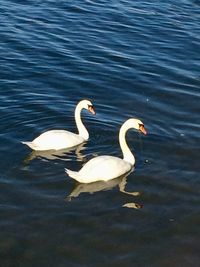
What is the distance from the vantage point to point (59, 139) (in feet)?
51.0

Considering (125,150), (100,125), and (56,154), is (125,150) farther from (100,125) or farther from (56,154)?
(100,125)

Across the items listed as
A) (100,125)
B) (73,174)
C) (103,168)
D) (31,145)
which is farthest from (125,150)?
(31,145)

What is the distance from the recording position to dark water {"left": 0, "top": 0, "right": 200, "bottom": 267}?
12.1 metres

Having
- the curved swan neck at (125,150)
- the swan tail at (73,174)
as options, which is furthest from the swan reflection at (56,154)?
the swan tail at (73,174)

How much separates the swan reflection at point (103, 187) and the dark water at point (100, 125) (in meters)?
0.06

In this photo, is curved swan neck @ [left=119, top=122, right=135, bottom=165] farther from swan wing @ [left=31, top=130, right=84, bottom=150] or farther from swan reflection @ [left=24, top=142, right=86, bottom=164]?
swan wing @ [left=31, top=130, right=84, bottom=150]

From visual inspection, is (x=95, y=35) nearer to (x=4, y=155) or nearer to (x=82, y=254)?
(x=4, y=155)

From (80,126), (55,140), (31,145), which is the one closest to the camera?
(31,145)

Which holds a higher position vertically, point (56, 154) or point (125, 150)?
point (125, 150)

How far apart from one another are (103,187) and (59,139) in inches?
81.1

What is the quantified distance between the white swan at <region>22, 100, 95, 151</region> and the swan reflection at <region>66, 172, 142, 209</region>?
66.8 inches

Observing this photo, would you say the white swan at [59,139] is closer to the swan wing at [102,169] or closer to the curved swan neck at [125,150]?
the curved swan neck at [125,150]

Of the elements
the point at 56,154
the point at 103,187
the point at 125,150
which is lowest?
the point at 103,187

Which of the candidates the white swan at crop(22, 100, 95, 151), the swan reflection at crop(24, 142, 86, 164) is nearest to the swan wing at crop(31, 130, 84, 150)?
the white swan at crop(22, 100, 95, 151)
